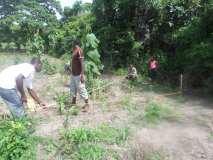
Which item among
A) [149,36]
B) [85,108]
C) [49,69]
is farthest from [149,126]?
[149,36]

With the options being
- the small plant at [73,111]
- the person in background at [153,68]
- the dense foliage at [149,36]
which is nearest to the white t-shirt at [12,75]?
the small plant at [73,111]

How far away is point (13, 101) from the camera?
23.3 ft

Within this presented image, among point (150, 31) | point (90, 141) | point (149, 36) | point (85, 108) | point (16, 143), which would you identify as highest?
point (150, 31)

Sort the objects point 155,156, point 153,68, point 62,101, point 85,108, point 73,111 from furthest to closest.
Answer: point 153,68 → point 62,101 → point 85,108 → point 73,111 → point 155,156

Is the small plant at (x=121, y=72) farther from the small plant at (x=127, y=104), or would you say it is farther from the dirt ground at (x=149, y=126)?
the small plant at (x=127, y=104)

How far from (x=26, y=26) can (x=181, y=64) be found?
57.8ft

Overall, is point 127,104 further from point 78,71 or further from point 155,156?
point 155,156

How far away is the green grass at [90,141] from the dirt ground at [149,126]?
216mm

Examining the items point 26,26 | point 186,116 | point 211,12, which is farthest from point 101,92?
point 26,26

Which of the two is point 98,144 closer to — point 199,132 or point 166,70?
point 199,132

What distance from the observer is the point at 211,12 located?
1322 cm

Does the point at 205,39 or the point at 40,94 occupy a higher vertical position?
the point at 205,39

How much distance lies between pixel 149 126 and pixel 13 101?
2.67 m

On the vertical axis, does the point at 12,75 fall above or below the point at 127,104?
above
